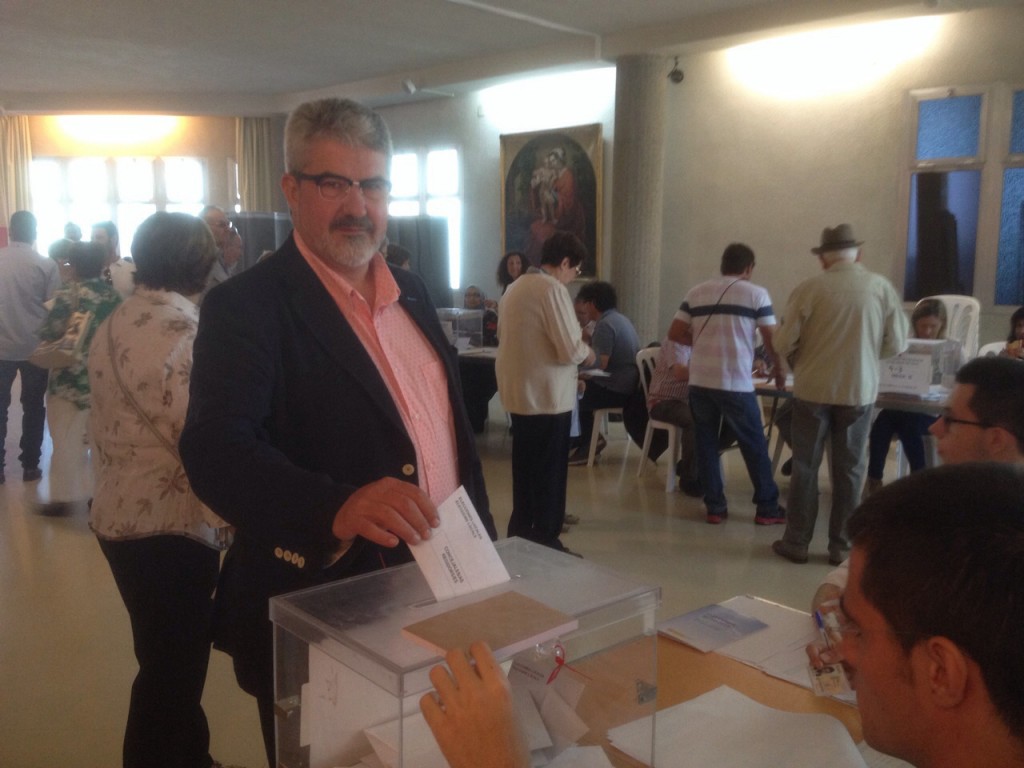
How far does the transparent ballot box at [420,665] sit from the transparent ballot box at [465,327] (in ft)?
18.4

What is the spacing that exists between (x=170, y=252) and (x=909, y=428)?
4026mm

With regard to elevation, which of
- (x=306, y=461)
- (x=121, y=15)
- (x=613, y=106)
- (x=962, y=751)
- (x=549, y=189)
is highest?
(x=121, y=15)

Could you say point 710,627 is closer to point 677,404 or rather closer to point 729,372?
point 729,372

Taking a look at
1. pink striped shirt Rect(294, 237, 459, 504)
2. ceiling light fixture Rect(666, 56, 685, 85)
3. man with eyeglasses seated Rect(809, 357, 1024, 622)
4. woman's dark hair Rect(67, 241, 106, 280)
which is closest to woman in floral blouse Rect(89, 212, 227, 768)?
pink striped shirt Rect(294, 237, 459, 504)

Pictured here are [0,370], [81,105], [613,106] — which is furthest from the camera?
[81,105]

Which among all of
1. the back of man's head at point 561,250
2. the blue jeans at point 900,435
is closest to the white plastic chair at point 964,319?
the blue jeans at point 900,435

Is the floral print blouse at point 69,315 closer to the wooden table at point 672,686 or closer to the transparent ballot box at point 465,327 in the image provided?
the transparent ballot box at point 465,327

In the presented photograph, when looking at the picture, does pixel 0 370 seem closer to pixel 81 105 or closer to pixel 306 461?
pixel 306 461

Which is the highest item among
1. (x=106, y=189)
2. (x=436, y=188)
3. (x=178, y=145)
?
(x=178, y=145)

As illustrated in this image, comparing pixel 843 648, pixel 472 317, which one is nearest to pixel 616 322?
pixel 472 317

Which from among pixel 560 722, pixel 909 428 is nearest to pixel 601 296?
pixel 909 428

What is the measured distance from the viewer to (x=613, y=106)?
9188mm

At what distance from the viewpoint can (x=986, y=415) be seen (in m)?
1.99

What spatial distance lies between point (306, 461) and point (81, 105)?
1288cm
